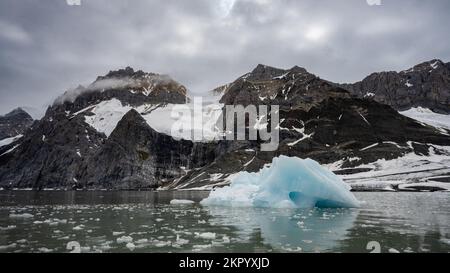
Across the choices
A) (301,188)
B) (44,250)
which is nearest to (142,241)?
(44,250)

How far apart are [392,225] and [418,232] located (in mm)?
3648

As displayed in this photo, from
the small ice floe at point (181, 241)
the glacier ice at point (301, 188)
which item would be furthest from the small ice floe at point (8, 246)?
the glacier ice at point (301, 188)

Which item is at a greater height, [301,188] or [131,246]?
[301,188]

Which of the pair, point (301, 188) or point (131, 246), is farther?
point (301, 188)

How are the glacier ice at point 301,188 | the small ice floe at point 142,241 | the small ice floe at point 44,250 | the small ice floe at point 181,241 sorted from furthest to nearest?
the glacier ice at point 301,188 → the small ice floe at point 142,241 → the small ice floe at point 181,241 → the small ice floe at point 44,250

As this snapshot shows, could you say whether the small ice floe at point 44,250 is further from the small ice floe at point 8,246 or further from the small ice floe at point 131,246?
the small ice floe at point 131,246

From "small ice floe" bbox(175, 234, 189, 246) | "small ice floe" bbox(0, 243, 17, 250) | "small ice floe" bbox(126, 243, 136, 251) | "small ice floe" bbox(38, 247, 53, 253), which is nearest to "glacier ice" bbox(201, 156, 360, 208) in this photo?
"small ice floe" bbox(175, 234, 189, 246)

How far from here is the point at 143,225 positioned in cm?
2748

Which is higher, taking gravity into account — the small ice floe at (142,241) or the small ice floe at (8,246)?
the small ice floe at (8,246)

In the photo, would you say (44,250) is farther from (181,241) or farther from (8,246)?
(181,241)

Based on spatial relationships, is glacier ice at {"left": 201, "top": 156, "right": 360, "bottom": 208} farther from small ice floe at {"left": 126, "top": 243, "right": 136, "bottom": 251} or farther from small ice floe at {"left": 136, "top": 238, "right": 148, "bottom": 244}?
small ice floe at {"left": 126, "top": 243, "right": 136, "bottom": 251}

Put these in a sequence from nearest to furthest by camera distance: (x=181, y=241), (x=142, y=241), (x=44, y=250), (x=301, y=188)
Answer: (x=44, y=250) → (x=181, y=241) → (x=142, y=241) → (x=301, y=188)
